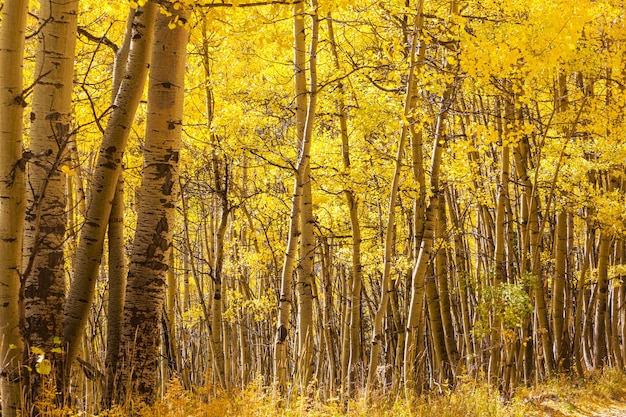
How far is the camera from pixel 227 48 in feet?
36.0

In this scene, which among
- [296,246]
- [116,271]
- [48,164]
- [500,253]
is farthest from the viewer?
[500,253]

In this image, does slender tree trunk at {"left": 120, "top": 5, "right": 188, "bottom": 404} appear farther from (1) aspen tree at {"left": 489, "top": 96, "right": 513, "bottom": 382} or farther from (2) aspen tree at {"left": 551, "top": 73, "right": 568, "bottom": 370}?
(2) aspen tree at {"left": 551, "top": 73, "right": 568, "bottom": 370}

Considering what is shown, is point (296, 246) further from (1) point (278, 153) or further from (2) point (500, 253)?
(2) point (500, 253)

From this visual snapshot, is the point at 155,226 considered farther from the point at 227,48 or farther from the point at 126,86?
the point at 227,48

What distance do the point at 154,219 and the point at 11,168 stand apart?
50.1 inches

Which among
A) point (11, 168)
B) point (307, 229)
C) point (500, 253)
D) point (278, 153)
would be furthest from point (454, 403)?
point (11, 168)

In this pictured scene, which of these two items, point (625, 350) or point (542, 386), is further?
point (625, 350)

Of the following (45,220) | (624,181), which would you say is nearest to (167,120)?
(45,220)

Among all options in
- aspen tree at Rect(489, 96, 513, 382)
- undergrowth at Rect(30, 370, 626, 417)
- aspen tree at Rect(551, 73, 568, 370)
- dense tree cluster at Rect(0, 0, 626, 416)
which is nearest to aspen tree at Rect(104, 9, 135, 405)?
dense tree cluster at Rect(0, 0, 626, 416)

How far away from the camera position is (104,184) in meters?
4.54

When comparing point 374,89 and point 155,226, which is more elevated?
point 374,89

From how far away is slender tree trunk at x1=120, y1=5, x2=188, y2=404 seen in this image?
14.5ft

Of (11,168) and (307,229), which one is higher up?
(11,168)

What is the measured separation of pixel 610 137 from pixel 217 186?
22.0ft
